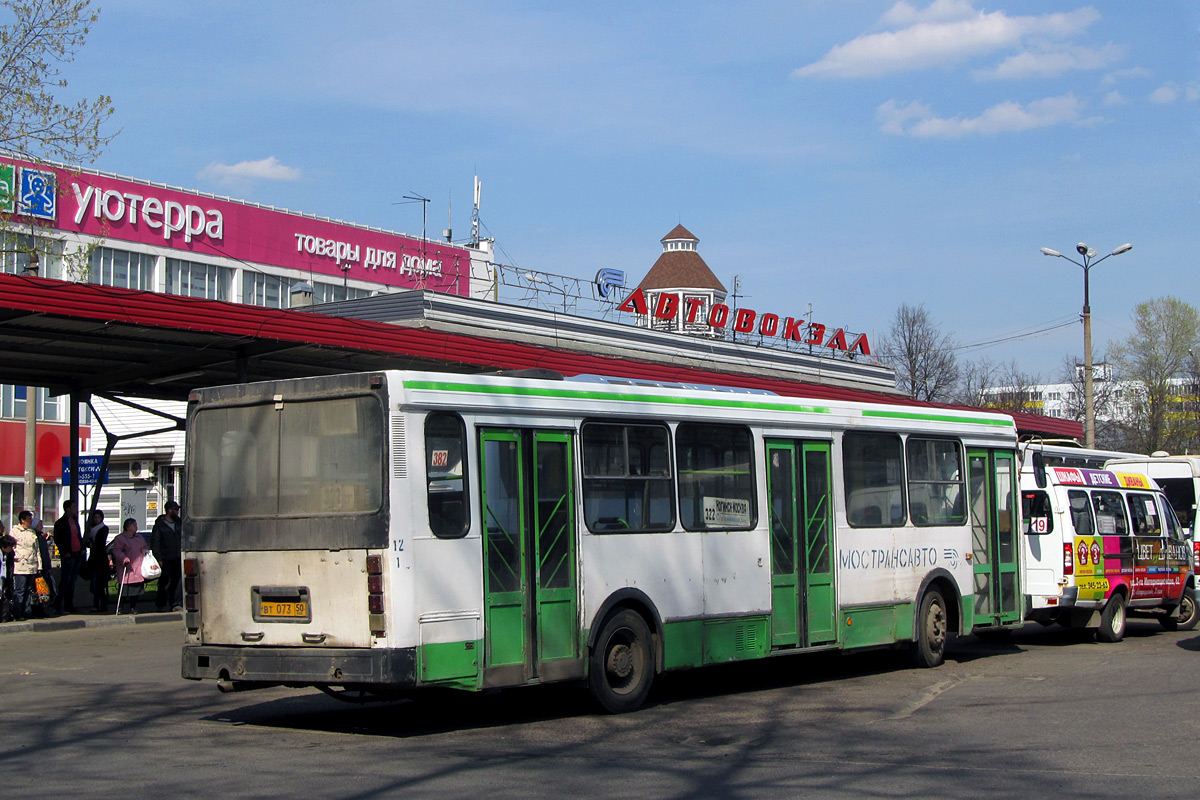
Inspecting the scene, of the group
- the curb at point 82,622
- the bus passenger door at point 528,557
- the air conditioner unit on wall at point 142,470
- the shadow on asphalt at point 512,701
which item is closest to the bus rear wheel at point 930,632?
the shadow on asphalt at point 512,701

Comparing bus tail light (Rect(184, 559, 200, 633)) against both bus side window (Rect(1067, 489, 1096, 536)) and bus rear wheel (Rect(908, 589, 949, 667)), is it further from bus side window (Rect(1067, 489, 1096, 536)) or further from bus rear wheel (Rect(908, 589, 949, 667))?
bus side window (Rect(1067, 489, 1096, 536))

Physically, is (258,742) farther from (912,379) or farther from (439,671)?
(912,379)

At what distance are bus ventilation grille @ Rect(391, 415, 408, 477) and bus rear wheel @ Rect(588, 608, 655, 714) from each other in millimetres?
2385

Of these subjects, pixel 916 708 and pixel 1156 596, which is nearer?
pixel 916 708

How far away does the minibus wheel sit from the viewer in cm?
1905

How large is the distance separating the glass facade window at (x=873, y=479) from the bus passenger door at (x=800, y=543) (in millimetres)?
390

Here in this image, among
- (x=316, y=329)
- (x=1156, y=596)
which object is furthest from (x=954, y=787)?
(x=316, y=329)

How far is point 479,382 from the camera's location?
980cm

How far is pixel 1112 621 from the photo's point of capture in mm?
17281

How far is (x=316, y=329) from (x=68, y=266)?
20.4 ft

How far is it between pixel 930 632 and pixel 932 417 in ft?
7.85

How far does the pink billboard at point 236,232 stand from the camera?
159 ft

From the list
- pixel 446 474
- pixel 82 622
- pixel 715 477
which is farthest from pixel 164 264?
pixel 446 474

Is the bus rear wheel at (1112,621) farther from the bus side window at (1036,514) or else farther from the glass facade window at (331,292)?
the glass facade window at (331,292)
